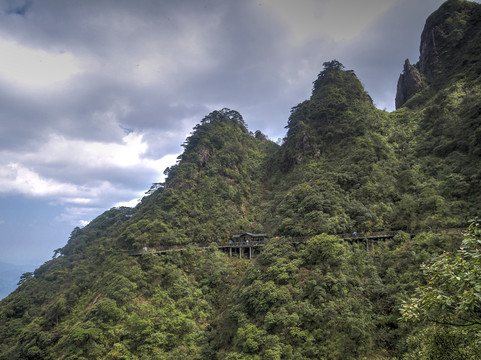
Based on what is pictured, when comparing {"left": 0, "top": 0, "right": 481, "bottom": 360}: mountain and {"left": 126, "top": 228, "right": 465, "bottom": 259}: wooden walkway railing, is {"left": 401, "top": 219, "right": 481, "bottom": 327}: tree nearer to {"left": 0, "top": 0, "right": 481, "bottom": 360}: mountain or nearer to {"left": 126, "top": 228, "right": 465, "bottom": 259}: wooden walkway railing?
{"left": 0, "top": 0, "right": 481, "bottom": 360}: mountain

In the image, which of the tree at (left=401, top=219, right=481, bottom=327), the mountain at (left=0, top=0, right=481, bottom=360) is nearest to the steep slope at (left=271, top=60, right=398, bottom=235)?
the mountain at (left=0, top=0, right=481, bottom=360)

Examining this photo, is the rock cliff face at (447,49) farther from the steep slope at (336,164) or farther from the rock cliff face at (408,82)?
the steep slope at (336,164)

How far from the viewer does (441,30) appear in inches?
2707

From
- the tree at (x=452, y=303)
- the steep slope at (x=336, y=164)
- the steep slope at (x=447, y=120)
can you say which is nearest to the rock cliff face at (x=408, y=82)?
the steep slope at (x=447, y=120)

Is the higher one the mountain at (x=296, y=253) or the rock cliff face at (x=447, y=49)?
the rock cliff face at (x=447, y=49)

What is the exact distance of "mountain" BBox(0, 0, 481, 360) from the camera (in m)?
24.7

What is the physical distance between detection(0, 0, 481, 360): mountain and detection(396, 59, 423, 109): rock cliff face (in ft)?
22.1

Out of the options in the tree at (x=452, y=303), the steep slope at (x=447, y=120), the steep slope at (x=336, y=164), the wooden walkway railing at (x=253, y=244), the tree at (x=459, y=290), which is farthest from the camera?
the steep slope at (x=336, y=164)

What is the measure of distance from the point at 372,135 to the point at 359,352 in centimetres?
4067

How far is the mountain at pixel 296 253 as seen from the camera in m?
24.7

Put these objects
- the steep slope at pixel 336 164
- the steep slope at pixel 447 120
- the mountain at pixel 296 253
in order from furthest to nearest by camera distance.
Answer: the steep slope at pixel 336 164 < the steep slope at pixel 447 120 < the mountain at pixel 296 253

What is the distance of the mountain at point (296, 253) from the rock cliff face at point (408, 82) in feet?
22.1

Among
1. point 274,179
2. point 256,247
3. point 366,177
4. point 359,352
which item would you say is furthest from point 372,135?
point 359,352

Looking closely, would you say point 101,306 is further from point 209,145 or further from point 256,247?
point 209,145
